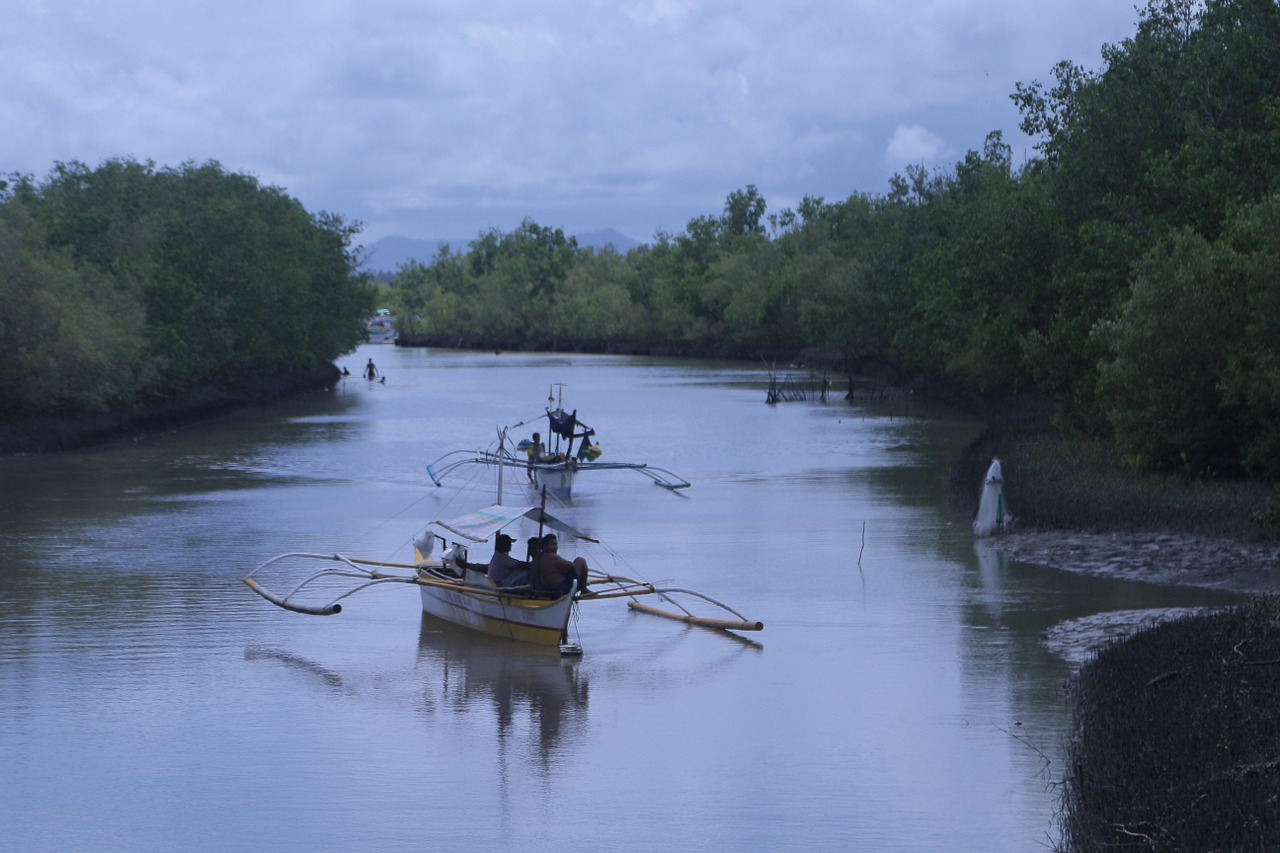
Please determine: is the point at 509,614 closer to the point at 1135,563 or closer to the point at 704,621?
the point at 704,621

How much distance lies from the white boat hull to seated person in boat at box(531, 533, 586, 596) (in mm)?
208

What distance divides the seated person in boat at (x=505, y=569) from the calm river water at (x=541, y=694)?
33.6 inches

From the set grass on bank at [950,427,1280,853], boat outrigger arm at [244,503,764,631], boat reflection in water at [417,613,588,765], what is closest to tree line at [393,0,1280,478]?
grass on bank at [950,427,1280,853]

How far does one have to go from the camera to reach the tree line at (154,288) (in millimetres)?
44219

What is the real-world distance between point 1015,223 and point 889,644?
20865mm

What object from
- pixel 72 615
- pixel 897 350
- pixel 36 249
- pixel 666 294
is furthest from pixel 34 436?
pixel 666 294

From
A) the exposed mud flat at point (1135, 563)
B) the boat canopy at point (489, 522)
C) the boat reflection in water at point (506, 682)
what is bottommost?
the boat reflection in water at point (506, 682)

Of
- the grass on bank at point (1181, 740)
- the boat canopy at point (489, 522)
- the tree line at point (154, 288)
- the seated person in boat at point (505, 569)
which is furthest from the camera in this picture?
the tree line at point (154, 288)

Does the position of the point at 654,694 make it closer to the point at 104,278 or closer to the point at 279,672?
the point at 279,672

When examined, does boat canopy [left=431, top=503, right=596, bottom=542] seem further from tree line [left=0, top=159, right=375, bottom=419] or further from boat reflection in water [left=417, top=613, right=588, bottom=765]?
tree line [left=0, top=159, right=375, bottom=419]

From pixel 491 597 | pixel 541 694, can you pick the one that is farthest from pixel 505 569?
pixel 541 694

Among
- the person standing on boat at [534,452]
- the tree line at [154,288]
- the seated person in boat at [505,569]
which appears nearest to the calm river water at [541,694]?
the seated person in boat at [505,569]

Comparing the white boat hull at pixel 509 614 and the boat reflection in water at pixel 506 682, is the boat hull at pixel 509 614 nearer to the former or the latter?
the white boat hull at pixel 509 614

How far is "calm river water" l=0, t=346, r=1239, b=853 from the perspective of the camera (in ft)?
39.9
